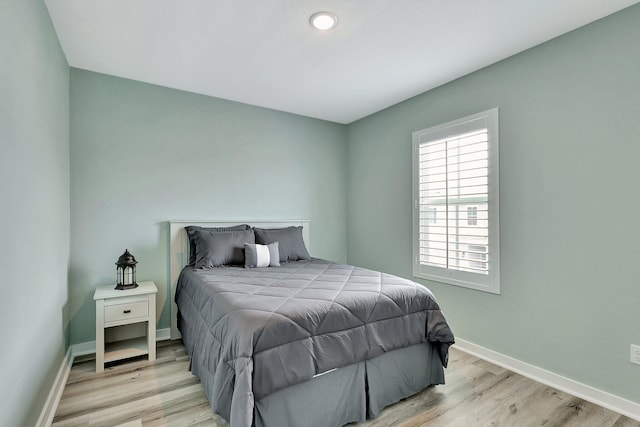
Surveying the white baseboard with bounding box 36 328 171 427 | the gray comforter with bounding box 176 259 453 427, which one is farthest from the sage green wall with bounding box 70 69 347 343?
the gray comforter with bounding box 176 259 453 427

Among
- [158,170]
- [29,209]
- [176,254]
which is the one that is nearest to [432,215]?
[176,254]

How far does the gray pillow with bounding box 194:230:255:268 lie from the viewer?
9.67ft

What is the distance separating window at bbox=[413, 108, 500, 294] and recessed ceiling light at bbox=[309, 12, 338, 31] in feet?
4.95

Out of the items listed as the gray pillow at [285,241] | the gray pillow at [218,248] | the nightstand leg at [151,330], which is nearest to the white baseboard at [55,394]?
the nightstand leg at [151,330]

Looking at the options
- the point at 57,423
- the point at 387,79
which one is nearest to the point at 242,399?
the point at 57,423

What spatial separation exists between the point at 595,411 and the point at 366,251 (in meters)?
2.54

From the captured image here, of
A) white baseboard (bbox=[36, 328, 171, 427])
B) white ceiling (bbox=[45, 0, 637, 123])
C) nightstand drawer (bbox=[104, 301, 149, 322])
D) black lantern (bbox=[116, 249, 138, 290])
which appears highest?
white ceiling (bbox=[45, 0, 637, 123])

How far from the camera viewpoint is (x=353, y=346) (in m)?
1.84

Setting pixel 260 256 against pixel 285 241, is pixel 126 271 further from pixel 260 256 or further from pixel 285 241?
pixel 285 241

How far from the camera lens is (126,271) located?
2.78 meters

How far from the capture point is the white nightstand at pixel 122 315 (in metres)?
2.48

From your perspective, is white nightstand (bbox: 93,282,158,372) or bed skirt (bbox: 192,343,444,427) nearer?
bed skirt (bbox: 192,343,444,427)

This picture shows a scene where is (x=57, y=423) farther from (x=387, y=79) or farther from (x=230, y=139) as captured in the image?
(x=387, y=79)

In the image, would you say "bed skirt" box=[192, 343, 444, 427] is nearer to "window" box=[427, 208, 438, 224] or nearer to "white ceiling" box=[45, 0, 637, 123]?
"window" box=[427, 208, 438, 224]
